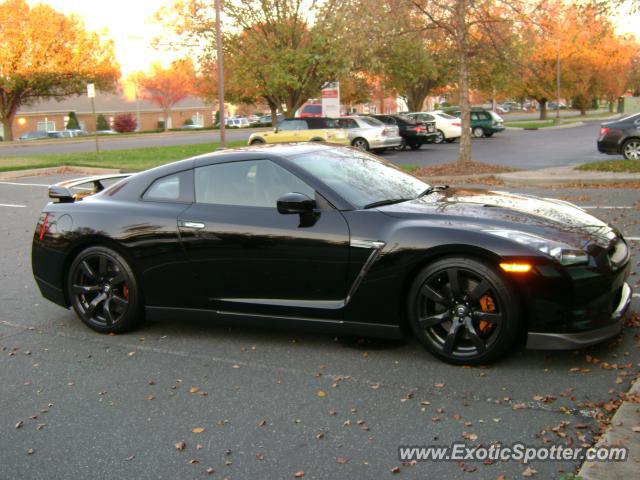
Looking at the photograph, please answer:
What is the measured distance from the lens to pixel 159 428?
4039 mm

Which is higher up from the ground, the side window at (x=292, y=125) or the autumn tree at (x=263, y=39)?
the autumn tree at (x=263, y=39)

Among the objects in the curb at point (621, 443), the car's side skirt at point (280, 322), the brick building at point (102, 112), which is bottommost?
the curb at point (621, 443)

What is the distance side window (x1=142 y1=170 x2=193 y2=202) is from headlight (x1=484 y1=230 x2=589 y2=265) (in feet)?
8.07

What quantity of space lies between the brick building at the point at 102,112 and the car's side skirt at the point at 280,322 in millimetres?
70256

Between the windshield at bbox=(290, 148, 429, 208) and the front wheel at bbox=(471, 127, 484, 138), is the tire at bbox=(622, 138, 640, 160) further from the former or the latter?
the front wheel at bbox=(471, 127, 484, 138)

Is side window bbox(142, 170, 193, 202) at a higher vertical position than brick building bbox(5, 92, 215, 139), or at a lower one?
lower

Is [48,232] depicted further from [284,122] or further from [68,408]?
[284,122]

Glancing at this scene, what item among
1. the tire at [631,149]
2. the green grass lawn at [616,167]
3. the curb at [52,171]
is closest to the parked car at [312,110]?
the curb at [52,171]

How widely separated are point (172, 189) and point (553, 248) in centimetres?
299

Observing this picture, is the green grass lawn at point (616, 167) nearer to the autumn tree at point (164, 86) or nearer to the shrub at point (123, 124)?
the shrub at point (123, 124)

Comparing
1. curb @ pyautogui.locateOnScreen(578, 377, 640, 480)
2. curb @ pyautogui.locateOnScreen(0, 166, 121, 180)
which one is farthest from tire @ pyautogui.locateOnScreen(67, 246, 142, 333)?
curb @ pyautogui.locateOnScreen(0, 166, 121, 180)

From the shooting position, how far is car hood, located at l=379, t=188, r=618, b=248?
4.62m

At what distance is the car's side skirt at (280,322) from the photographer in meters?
4.88

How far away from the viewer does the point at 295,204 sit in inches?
194
